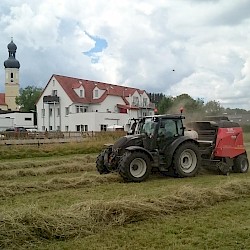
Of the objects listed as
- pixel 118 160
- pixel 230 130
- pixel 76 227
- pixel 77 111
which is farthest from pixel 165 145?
pixel 77 111

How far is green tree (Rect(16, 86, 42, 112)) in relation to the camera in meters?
88.1

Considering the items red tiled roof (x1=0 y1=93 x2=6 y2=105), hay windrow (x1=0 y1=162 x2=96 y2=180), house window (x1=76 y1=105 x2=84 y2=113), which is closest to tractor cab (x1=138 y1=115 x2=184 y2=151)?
hay windrow (x1=0 y1=162 x2=96 y2=180)

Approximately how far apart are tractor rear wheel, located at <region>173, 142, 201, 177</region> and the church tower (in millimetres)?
89097

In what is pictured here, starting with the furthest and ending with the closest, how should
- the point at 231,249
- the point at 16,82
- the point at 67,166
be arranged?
the point at 16,82
the point at 67,166
the point at 231,249

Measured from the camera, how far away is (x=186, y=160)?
44.2 feet

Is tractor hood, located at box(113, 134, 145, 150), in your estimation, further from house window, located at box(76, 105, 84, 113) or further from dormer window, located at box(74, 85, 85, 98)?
dormer window, located at box(74, 85, 85, 98)

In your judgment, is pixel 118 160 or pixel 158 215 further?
pixel 118 160

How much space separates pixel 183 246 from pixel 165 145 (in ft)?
24.4

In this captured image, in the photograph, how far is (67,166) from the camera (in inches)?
615

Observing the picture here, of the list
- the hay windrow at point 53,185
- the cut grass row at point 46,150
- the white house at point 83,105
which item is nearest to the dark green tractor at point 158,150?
the hay windrow at point 53,185

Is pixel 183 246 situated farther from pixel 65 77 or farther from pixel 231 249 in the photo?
pixel 65 77

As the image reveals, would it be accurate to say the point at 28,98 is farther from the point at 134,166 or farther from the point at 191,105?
the point at 134,166

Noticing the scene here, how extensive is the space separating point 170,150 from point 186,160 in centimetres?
92

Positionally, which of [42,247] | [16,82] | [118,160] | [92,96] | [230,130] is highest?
[16,82]
